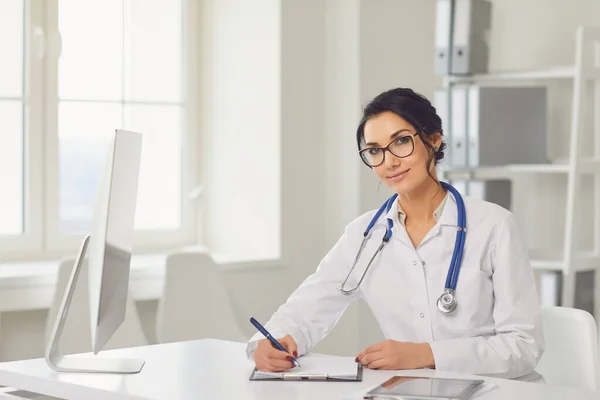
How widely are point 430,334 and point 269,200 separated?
2.02 meters

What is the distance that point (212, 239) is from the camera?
4.41m

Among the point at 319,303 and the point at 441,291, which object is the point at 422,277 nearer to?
the point at 441,291

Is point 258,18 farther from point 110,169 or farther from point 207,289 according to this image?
point 110,169

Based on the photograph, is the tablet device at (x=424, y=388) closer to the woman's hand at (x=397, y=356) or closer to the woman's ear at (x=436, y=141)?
the woman's hand at (x=397, y=356)

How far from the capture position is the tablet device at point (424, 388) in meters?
1.72

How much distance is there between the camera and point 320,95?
4309 mm

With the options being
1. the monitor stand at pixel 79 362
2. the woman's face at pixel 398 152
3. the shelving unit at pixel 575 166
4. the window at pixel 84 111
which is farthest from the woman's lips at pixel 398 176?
the window at pixel 84 111

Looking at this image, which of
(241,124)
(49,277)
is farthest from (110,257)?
(241,124)

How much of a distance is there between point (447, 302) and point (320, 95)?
227 cm

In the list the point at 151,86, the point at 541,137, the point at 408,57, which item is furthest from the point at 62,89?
the point at 541,137

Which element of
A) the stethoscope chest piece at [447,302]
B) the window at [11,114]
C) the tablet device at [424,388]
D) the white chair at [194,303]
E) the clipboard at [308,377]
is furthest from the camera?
the window at [11,114]

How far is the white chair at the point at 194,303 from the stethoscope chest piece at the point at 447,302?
1.61 m

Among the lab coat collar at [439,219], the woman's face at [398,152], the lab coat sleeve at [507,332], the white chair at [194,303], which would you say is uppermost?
the woman's face at [398,152]

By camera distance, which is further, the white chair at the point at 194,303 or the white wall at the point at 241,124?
the white wall at the point at 241,124
